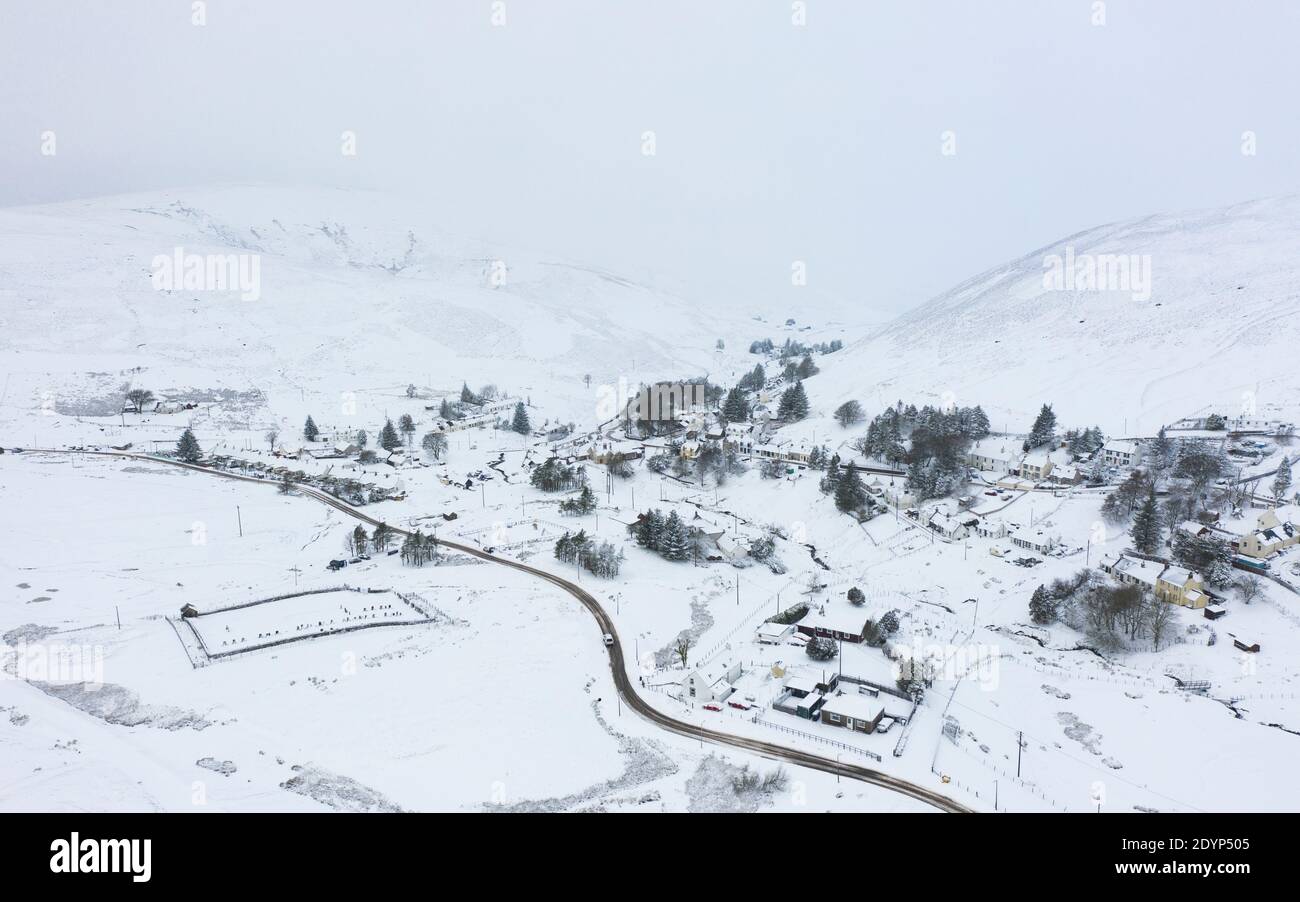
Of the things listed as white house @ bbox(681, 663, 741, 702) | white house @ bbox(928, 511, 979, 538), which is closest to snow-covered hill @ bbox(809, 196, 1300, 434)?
white house @ bbox(928, 511, 979, 538)

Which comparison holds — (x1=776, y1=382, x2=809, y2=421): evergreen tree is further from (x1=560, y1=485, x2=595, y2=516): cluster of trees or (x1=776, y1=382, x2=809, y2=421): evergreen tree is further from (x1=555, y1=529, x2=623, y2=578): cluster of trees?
(x1=555, y1=529, x2=623, y2=578): cluster of trees

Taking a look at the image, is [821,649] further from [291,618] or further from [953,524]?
[291,618]

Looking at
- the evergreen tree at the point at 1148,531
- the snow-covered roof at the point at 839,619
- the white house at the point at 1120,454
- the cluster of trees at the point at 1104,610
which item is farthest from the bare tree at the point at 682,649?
the white house at the point at 1120,454

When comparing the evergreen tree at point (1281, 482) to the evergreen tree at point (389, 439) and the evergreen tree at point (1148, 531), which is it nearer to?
the evergreen tree at point (1148, 531)

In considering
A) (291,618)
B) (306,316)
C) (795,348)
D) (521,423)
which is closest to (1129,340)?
(795,348)

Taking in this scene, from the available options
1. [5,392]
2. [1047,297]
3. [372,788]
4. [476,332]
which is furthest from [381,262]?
[372,788]
